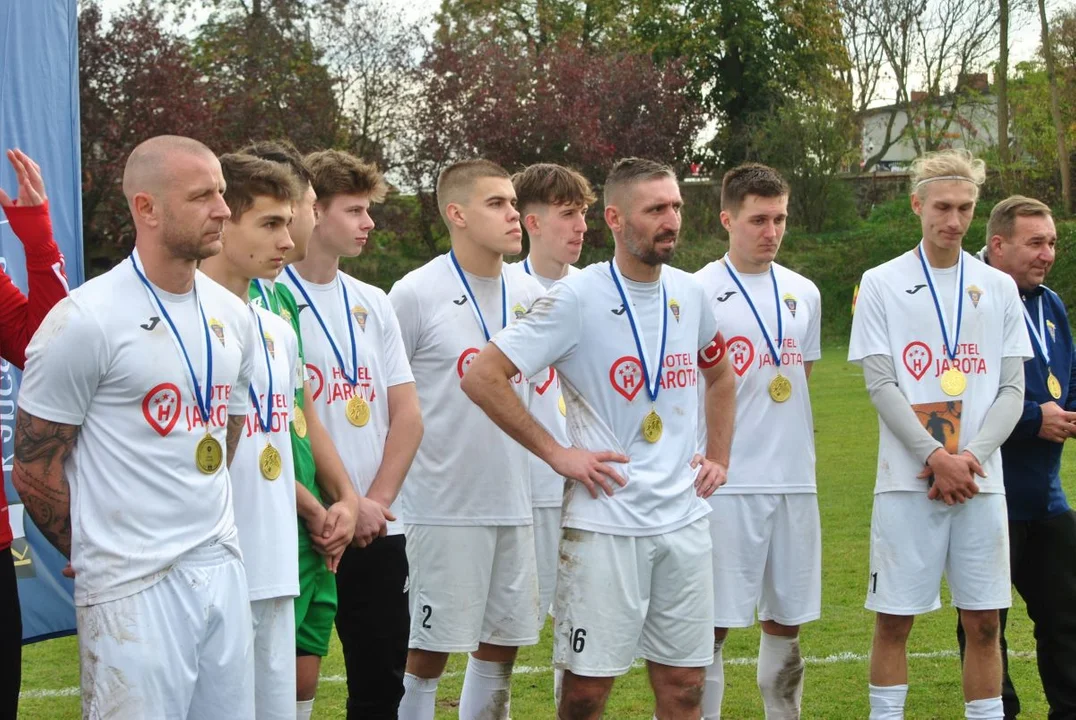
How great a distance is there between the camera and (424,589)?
5.77 metres

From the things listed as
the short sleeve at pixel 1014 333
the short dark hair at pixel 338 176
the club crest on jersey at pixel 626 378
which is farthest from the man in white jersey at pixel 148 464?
the short sleeve at pixel 1014 333

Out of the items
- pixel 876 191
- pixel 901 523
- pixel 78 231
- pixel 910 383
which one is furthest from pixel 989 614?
pixel 876 191

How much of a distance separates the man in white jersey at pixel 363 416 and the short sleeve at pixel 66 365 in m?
1.54

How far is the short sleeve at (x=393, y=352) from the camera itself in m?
5.43

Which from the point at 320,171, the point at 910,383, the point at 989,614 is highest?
the point at 320,171

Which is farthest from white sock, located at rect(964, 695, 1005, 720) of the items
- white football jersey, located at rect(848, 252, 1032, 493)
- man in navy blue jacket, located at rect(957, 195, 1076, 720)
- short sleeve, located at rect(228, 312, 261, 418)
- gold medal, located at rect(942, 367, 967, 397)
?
short sleeve, located at rect(228, 312, 261, 418)

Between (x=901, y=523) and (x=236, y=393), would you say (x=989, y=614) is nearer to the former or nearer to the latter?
(x=901, y=523)

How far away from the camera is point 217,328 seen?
4.13 metres

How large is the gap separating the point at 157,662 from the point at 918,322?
3757 mm

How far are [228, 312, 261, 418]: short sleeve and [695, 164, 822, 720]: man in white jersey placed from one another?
2543mm

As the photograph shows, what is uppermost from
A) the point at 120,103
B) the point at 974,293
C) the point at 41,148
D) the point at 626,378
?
the point at 120,103

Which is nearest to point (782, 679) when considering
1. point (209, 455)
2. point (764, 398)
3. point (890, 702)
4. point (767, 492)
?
point (890, 702)

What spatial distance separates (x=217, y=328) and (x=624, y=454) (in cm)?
163

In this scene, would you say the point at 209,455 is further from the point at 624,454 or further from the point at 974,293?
the point at 974,293
